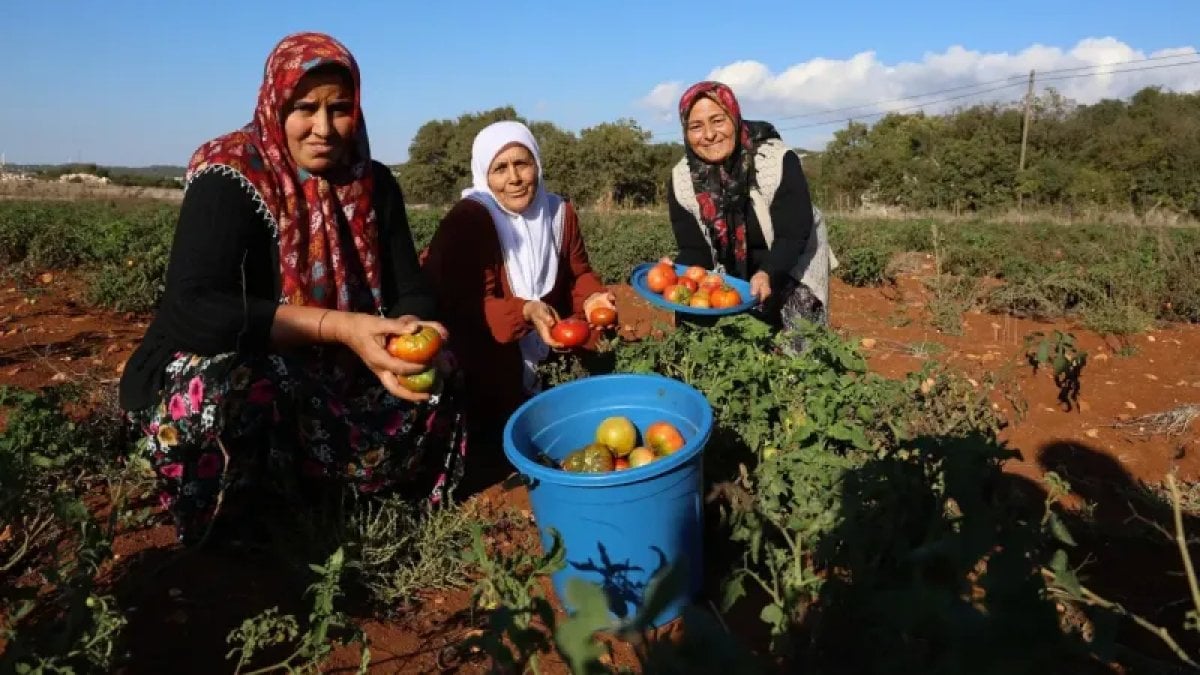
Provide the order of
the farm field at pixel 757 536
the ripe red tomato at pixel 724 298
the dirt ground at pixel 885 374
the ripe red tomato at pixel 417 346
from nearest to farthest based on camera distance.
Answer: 1. the farm field at pixel 757 536
2. the dirt ground at pixel 885 374
3. the ripe red tomato at pixel 417 346
4. the ripe red tomato at pixel 724 298

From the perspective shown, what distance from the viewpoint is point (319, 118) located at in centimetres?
231

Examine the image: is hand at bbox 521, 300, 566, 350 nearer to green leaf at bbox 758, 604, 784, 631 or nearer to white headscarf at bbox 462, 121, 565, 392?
white headscarf at bbox 462, 121, 565, 392

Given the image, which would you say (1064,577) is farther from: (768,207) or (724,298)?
(768,207)

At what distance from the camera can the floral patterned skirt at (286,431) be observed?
222 cm

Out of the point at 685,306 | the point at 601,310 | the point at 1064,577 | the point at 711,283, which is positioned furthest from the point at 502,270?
the point at 1064,577

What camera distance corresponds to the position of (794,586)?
1594 millimetres

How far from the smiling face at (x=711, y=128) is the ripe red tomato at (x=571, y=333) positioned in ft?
3.79

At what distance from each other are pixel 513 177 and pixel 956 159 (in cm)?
2847

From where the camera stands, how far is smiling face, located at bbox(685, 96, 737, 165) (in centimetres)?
347

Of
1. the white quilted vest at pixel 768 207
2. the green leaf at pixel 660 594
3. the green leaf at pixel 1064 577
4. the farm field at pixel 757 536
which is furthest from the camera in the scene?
the white quilted vest at pixel 768 207

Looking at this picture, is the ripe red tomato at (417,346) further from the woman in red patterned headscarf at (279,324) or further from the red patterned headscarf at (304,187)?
the red patterned headscarf at (304,187)

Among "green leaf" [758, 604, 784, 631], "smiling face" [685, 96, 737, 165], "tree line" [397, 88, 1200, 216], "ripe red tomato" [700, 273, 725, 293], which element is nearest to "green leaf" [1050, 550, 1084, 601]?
"green leaf" [758, 604, 784, 631]

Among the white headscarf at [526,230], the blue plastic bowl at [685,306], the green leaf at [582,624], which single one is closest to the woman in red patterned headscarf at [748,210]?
the blue plastic bowl at [685,306]

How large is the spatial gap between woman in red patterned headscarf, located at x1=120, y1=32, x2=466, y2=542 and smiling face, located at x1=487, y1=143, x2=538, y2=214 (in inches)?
27.4
